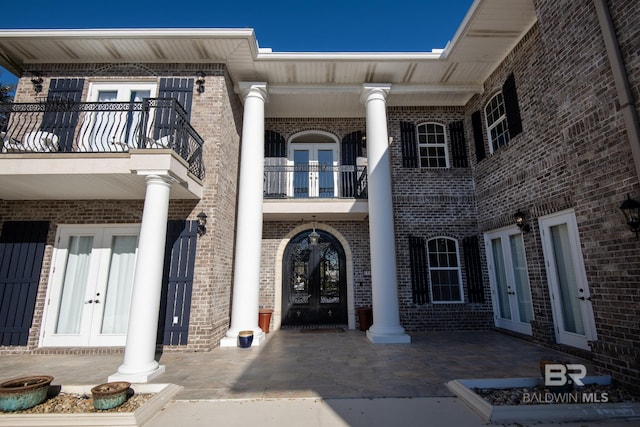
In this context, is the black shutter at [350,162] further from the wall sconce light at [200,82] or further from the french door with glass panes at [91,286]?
the french door with glass panes at [91,286]

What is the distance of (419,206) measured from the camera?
8.79m

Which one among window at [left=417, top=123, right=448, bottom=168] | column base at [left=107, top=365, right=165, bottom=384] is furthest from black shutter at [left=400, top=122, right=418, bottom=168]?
column base at [left=107, top=365, right=165, bottom=384]

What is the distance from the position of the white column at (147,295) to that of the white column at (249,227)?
215cm

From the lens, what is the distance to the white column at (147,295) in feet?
15.3

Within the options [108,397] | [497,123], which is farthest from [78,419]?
[497,123]

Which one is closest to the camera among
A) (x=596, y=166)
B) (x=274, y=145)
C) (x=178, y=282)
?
(x=596, y=166)

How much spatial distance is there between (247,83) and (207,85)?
3.58ft

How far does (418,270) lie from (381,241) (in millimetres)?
1929

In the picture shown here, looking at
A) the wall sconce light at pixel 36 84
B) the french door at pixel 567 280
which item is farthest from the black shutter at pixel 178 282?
the french door at pixel 567 280

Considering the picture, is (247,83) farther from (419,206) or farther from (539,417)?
(539,417)

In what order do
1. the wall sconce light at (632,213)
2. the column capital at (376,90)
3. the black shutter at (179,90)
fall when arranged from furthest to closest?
1. the column capital at (376,90)
2. the black shutter at (179,90)
3. the wall sconce light at (632,213)

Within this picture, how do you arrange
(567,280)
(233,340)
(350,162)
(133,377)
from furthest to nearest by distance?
(350,162)
(233,340)
(567,280)
(133,377)

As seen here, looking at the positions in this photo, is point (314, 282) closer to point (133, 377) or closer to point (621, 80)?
point (133, 377)

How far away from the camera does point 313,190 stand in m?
9.20
